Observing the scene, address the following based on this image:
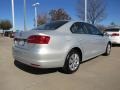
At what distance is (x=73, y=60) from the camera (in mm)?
5570

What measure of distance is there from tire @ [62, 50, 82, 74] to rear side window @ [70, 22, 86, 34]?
2.07ft

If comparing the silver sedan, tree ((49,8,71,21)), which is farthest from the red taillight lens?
tree ((49,8,71,21))

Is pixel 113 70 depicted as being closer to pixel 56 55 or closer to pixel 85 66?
pixel 85 66

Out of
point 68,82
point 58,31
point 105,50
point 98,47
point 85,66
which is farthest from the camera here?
point 105,50

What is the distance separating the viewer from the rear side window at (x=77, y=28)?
5.70 m

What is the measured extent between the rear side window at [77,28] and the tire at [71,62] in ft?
2.07

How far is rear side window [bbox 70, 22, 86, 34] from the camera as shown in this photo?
570 cm

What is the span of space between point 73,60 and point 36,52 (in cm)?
130

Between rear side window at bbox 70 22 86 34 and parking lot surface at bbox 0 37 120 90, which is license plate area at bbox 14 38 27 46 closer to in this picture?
parking lot surface at bbox 0 37 120 90

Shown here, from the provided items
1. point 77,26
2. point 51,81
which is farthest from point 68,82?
point 77,26

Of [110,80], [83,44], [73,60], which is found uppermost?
[83,44]

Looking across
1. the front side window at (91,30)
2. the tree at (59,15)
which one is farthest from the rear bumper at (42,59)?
the tree at (59,15)

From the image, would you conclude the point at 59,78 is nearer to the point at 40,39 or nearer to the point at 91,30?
the point at 40,39

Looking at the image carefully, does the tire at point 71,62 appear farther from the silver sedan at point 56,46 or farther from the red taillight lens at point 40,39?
the red taillight lens at point 40,39
